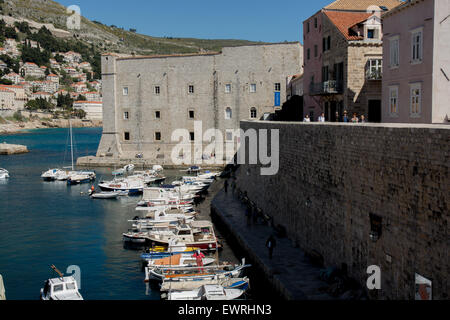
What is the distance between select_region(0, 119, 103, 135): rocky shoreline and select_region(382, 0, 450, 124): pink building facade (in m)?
118

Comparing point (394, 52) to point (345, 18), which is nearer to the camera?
point (394, 52)

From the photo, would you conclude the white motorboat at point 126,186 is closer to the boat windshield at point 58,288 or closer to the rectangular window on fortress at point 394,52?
the boat windshield at point 58,288

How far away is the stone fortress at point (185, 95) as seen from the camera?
145 feet

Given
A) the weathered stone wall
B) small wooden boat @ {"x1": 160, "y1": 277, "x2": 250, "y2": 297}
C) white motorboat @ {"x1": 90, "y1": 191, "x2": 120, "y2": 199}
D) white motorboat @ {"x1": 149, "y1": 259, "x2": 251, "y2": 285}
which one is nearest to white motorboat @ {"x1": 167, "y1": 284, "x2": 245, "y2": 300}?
small wooden boat @ {"x1": 160, "y1": 277, "x2": 250, "y2": 297}

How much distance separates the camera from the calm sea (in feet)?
53.4

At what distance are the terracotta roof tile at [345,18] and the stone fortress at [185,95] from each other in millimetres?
20520

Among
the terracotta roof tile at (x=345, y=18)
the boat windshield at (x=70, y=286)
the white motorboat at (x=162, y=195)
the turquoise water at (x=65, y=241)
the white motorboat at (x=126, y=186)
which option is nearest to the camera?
the boat windshield at (x=70, y=286)

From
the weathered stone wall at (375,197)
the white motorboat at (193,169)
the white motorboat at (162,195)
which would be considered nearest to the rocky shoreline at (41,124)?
the white motorboat at (193,169)

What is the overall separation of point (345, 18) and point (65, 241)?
52.1ft

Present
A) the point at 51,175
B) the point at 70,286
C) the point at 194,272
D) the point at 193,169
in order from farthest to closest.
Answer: the point at 193,169 → the point at 51,175 → the point at 194,272 → the point at 70,286

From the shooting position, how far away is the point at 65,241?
22219 millimetres

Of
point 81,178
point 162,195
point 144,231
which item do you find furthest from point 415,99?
point 81,178

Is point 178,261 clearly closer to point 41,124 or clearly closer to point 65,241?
point 65,241

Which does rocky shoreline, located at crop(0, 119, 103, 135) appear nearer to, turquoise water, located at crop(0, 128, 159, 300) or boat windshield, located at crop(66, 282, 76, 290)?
turquoise water, located at crop(0, 128, 159, 300)
